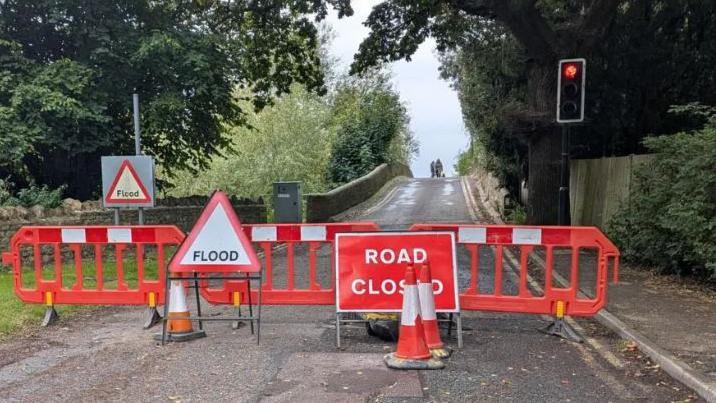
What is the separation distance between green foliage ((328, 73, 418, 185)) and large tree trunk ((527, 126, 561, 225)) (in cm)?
1633

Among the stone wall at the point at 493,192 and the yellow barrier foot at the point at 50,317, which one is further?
the stone wall at the point at 493,192

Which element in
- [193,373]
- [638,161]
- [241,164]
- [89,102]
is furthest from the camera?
[241,164]

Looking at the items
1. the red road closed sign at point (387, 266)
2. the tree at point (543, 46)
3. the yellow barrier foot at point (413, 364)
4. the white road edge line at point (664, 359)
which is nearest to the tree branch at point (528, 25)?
the tree at point (543, 46)

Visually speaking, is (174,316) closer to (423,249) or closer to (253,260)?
(253,260)

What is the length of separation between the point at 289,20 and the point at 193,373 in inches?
497

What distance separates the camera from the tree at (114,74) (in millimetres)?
11984

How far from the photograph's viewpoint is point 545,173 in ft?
41.6

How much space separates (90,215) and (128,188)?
389 cm

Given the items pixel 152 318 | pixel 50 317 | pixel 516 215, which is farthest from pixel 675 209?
pixel 516 215

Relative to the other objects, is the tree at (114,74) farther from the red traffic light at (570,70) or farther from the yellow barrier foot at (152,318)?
the red traffic light at (570,70)

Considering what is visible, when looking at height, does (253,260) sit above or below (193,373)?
above

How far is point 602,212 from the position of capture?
12.8 m

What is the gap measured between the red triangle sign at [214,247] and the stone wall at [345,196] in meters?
13.5

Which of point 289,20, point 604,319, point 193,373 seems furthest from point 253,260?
point 289,20
